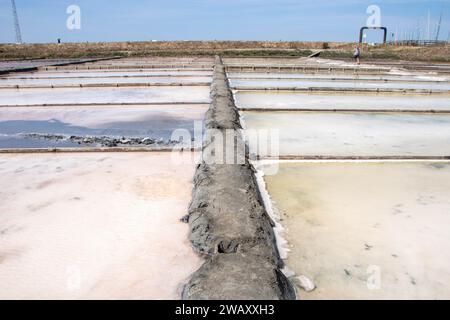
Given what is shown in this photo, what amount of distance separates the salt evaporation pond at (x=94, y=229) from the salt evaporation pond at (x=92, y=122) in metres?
0.93

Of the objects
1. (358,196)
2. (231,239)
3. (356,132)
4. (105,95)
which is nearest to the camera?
(231,239)

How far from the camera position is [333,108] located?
5.15 metres

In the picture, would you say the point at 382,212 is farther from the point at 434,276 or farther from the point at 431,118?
the point at 431,118

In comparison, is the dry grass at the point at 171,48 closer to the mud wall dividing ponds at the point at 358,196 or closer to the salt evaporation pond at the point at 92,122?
the salt evaporation pond at the point at 92,122

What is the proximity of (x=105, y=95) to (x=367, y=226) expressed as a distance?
5.48 meters

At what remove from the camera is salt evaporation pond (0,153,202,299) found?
147 centimetres

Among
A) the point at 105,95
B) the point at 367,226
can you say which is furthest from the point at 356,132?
the point at 105,95

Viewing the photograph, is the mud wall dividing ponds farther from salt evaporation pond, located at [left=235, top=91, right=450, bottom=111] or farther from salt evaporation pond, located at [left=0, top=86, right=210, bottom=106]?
salt evaporation pond, located at [left=0, top=86, right=210, bottom=106]

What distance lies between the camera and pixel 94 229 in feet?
6.18

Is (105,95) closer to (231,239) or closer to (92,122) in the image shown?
(92,122)

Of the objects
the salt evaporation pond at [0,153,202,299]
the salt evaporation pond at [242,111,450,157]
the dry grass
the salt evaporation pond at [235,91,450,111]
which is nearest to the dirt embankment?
the salt evaporation pond at [0,153,202,299]

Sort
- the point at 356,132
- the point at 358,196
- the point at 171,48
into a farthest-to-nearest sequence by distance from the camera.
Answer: the point at 171,48, the point at 356,132, the point at 358,196

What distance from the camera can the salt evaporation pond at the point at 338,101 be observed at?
17.5ft
